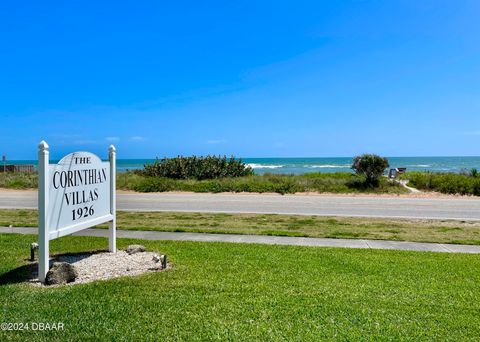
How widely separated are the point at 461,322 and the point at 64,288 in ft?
14.8

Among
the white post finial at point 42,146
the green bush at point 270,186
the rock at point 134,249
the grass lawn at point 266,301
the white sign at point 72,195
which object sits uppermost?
the white post finial at point 42,146

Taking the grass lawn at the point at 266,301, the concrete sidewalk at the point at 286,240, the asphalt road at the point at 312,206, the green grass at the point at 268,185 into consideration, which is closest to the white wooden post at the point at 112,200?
the grass lawn at the point at 266,301

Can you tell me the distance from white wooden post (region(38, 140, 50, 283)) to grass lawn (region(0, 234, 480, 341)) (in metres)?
0.33

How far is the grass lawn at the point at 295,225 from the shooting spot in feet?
30.2

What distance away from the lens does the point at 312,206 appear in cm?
1550

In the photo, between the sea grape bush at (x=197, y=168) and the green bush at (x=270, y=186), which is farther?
the sea grape bush at (x=197, y=168)

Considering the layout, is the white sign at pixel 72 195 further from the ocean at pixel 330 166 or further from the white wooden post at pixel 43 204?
the ocean at pixel 330 166

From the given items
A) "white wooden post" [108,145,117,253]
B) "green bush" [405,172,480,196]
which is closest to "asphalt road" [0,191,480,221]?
"green bush" [405,172,480,196]

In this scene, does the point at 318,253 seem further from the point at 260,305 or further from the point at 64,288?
the point at 64,288

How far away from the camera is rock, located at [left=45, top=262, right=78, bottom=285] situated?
17.0 feet

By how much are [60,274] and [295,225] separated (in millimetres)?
6708

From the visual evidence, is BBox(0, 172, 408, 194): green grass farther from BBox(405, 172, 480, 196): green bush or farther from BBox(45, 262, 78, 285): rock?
BBox(45, 262, 78, 285): rock

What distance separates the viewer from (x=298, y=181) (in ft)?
75.7

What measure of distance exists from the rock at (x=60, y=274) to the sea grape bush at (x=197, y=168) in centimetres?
2117
